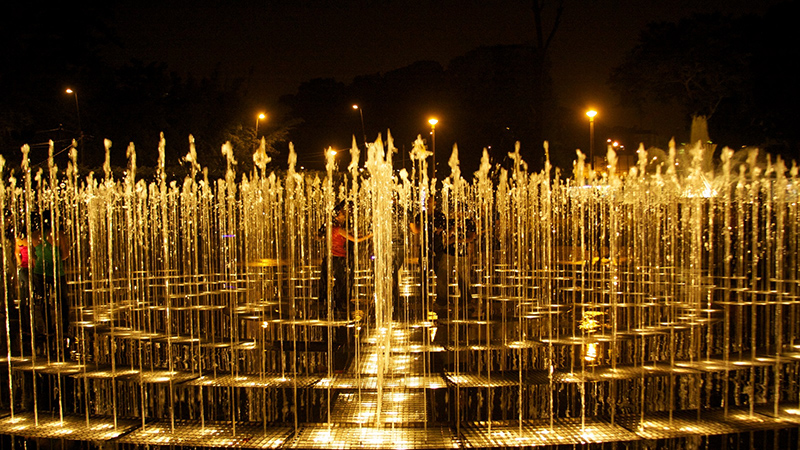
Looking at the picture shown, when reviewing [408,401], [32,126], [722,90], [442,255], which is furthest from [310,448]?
[722,90]

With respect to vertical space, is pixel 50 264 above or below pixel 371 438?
above

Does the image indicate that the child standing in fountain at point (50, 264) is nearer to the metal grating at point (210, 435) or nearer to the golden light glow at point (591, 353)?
the metal grating at point (210, 435)

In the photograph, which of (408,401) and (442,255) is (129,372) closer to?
(408,401)

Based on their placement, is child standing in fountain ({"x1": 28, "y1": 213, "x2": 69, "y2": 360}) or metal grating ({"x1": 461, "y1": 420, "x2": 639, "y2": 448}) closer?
metal grating ({"x1": 461, "y1": 420, "x2": 639, "y2": 448})

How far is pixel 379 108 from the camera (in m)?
51.9

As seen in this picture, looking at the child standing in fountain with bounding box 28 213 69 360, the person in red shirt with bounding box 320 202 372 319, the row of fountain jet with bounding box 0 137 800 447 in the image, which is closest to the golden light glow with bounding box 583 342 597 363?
the row of fountain jet with bounding box 0 137 800 447

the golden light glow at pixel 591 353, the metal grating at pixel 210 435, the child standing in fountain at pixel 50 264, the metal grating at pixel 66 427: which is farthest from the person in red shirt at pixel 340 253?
the metal grating at pixel 66 427

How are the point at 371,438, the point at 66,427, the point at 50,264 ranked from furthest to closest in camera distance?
the point at 50,264 → the point at 66,427 → the point at 371,438

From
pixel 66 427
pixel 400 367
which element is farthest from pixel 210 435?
pixel 400 367

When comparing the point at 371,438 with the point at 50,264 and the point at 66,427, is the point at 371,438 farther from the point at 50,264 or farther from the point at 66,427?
the point at 50,264

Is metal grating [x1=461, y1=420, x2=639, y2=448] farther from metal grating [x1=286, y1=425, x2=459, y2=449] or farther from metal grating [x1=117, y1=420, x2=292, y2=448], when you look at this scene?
metal grating [x1=117, y1=420, x2=292, y2=448]

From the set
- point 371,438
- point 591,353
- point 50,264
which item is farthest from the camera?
point 50,264

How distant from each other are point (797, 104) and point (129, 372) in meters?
22.1

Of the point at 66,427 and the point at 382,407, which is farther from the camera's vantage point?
the point at 382,407
